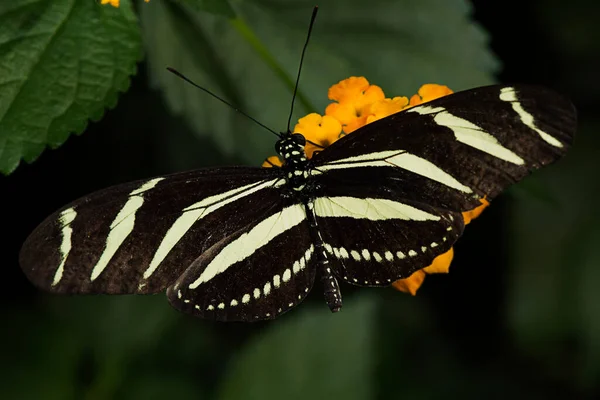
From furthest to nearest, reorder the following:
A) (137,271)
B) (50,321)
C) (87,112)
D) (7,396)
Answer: (50,321) < (7,396) < (87,112) < (137,271)

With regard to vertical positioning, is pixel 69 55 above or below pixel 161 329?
above

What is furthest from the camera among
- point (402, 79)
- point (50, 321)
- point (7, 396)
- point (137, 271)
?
point (50, 321)

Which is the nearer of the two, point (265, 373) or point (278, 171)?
point (278, 171)

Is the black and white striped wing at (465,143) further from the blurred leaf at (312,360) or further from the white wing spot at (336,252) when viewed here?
the blurred leaf at (312,360)

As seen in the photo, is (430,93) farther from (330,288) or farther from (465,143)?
(330,288)

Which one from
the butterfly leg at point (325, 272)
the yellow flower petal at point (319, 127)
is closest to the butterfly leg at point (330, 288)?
the butterfly leg at point (325, 272)

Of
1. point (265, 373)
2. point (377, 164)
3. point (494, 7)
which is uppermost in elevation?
point (494, 7)

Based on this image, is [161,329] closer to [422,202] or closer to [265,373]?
[265,373]

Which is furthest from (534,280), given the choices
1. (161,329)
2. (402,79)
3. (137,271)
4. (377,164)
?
(137,271)
